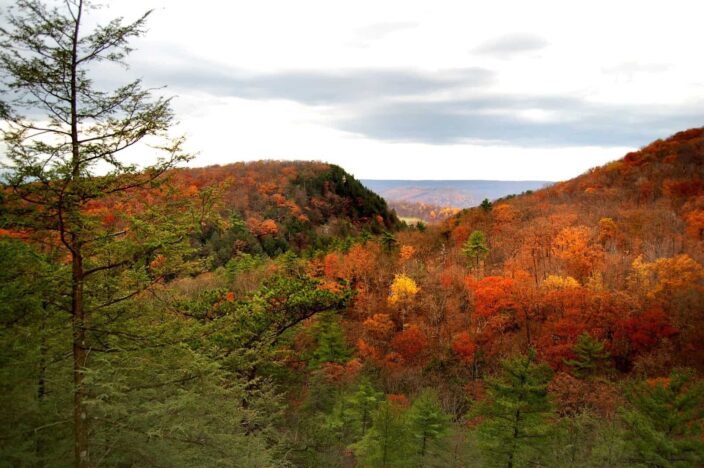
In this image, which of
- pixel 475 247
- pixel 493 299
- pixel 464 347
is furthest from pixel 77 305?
pixel 475 247

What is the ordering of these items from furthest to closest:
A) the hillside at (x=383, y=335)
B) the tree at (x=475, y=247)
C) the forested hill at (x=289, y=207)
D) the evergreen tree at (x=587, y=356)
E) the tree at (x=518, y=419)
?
1. the forested hill at (x=289, y=207)
2. the tree at (x=475, y=247)
3. the evergreen tree at (x=587, y=356)
4. the tree at (x=518, y=419)
5. the hillside at (x=383, y=335)

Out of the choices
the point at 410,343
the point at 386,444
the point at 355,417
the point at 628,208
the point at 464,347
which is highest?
the point at 628,208

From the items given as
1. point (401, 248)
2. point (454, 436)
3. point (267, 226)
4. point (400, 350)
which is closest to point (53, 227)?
point (454, 436)

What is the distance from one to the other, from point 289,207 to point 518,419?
99721mm

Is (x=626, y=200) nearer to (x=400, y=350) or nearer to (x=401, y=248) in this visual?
(x=401, y=248)

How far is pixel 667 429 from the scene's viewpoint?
18.8 metres

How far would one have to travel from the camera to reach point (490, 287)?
153 ft

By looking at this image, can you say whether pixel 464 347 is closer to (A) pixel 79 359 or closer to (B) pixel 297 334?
(B) pixel 297 334

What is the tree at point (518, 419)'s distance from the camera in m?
19.4

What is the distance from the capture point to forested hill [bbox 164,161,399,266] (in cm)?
9406

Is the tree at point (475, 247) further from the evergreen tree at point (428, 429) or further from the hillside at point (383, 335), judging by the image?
the evergreen tree at point (428, 429)

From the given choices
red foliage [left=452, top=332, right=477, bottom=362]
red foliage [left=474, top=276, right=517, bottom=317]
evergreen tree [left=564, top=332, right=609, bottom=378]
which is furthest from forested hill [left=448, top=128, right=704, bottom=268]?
evergreen tree [left=564, top=332, right=609, bottom=378]

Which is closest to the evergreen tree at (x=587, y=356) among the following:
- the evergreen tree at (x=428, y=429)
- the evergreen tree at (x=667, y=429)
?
the evergreen tree at (x=667, y=429)

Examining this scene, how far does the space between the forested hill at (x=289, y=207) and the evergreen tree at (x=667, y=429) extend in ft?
232
